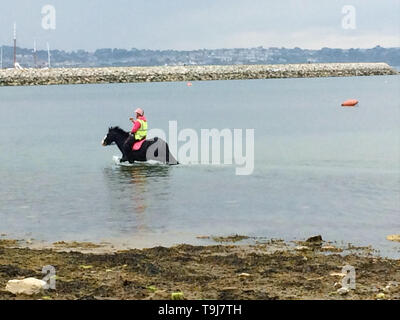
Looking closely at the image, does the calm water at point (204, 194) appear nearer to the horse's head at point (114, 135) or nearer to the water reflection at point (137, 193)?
the water reflection at point (137, 193)

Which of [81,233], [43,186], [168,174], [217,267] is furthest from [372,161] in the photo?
[217,267]

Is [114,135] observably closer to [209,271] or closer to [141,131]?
[141,131]

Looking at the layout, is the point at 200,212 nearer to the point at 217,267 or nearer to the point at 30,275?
the point at 217,267

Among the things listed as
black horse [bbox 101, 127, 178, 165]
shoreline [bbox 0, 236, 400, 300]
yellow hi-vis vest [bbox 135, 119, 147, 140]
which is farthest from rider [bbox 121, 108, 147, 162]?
shoreline [bbox 0, 236, 400, 300]

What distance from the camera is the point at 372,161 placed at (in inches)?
1406

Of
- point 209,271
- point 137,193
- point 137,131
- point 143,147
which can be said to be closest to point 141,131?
point 137,131

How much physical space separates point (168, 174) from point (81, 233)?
35.9 ft

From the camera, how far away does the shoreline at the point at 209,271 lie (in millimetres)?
11742

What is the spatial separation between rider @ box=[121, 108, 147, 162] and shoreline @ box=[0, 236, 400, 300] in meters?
12.4

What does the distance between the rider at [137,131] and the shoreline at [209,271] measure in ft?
→ 40.7

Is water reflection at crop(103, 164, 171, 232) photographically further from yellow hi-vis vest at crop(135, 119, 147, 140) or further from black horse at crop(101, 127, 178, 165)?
yellow hi-vis vest at crop(135, 119, 147, 140)

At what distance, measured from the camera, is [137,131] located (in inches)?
1164

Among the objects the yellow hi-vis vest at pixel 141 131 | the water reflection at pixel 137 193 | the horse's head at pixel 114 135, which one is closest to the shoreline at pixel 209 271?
the water reflection at pixel 137 193

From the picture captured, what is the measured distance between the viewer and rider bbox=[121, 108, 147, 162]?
28.9 meters
